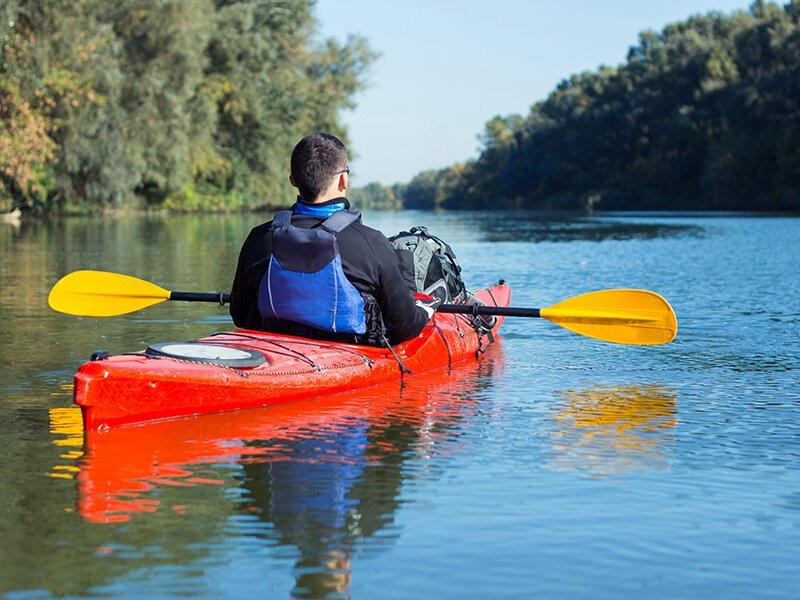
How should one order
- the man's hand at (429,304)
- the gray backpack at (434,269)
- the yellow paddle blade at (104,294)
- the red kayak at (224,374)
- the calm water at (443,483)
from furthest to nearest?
1. the gray backpack at (434,269)
2. the yellow paddle blade at (104,294)
3. the man's hand at (429,304)
4. the red kayak at (224,374)
5. the calm water at (443,483)

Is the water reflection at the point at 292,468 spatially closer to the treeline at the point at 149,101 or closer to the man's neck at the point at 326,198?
the man's neck at the point at 326,198

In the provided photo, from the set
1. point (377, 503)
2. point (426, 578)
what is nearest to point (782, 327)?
point (377, 503)

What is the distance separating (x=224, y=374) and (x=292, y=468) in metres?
1.05

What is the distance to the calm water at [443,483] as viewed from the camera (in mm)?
3668

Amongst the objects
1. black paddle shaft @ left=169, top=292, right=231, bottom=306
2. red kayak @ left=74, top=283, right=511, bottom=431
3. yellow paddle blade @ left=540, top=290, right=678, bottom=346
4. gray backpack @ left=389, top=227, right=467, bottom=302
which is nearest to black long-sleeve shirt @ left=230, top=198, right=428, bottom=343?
red kayak @ left=74, top=283, right=511, bottom=431

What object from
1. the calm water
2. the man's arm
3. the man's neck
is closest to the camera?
the calm water

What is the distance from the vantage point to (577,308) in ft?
24.2

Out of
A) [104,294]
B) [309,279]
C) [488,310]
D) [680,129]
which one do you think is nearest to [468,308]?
[488,310]

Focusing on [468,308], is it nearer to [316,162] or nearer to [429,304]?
[429,304]

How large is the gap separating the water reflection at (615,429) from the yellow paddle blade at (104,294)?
2698 millimetres

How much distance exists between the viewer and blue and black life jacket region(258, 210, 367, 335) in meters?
6.30

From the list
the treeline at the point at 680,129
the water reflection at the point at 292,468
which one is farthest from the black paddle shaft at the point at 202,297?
the treeline at the point at 680,129

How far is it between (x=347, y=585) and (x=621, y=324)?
405 centimetres

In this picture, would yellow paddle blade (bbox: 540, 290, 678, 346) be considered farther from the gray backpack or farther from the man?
the man
